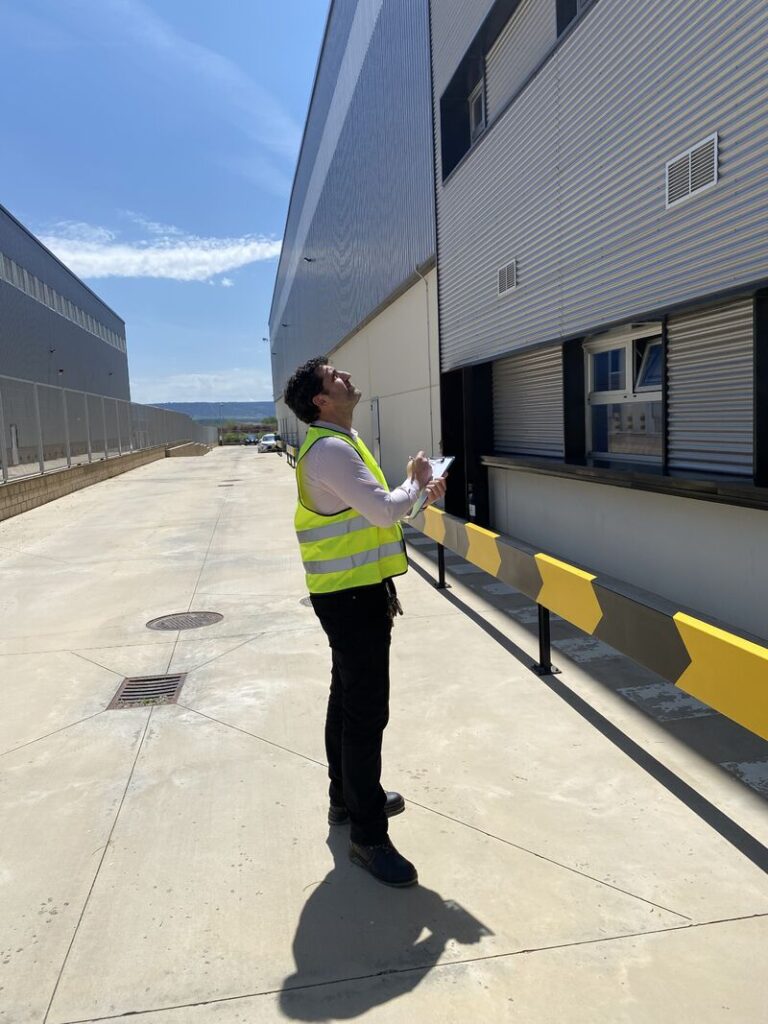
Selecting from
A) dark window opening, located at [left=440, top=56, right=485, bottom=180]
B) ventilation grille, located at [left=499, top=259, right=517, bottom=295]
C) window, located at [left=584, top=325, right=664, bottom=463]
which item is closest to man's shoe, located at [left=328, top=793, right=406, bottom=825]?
window, located at [left=584, top=325, right=664, bottom=463]

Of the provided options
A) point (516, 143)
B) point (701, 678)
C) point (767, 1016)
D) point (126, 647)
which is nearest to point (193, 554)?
point (126, 647)

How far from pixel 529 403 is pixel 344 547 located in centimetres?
743

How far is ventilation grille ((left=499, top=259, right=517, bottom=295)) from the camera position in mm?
8898

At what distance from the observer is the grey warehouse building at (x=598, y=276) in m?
5.05

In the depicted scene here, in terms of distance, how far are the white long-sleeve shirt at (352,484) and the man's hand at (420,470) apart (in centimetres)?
2

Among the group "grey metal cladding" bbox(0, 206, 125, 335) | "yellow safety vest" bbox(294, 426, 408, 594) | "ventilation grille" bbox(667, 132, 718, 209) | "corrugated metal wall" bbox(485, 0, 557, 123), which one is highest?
"grey metal cladding" bbox(0, 206, 125, 335)

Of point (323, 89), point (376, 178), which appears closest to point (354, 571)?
point (376, 178)

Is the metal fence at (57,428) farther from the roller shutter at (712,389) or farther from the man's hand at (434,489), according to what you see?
the man's hand at (434,489)

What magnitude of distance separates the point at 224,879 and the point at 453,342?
9.55 metres

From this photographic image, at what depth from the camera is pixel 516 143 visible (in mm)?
8586

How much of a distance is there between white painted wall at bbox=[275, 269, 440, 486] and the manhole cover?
6519mm

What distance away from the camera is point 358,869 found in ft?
10.2

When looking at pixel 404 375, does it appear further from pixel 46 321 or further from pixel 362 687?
pixel 46 321

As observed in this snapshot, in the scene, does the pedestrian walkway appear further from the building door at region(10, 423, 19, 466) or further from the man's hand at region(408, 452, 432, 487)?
the building door at region(10, 423, 19, 466)
